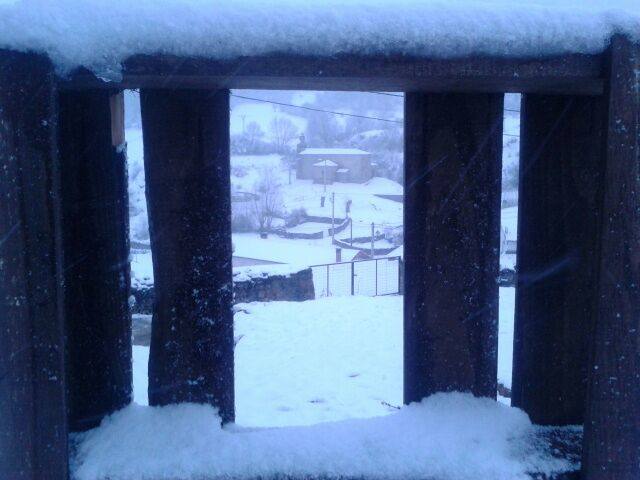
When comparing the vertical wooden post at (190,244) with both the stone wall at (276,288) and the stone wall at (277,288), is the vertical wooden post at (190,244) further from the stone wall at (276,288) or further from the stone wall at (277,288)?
the stone wall at (277,288)

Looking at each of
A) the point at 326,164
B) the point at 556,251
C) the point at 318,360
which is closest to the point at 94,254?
the point at 556,251

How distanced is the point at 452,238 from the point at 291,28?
2.01ft

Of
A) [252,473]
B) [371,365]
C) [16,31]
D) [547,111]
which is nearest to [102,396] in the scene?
[252,473]

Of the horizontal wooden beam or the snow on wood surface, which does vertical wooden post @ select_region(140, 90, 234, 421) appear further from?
the snow on wood surface

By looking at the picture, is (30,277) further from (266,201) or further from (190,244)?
(266,201)

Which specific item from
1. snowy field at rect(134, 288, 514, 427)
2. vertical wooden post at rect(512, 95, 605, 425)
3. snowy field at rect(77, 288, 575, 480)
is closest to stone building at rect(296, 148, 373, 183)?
A: snowy field at rect(134, 288, 514, 427)

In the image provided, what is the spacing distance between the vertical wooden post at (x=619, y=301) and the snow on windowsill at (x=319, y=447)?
0.13 metres

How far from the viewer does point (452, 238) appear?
56.6 inches

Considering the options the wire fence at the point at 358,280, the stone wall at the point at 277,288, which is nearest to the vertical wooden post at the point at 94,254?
the stone wall at the point at 277,288

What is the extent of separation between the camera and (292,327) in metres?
10.4

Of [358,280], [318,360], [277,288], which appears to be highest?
[277,288]

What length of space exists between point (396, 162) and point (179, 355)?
40.1 meters

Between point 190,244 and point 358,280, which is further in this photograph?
point 358,280

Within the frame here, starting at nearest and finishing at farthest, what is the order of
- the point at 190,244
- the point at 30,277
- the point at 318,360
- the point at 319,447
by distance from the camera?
the point at 30,277, the point at 319,447, the point at 190,244, the point at 318,360
